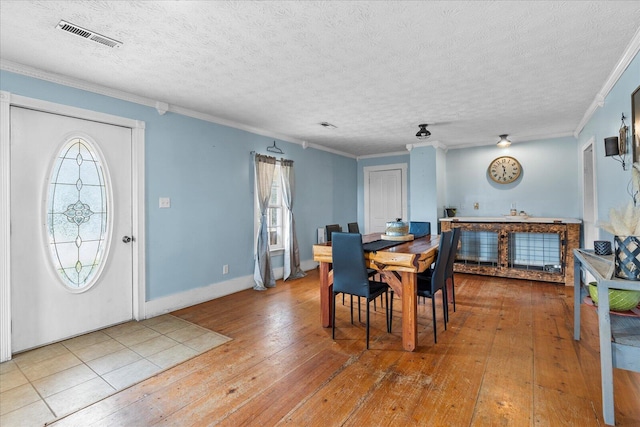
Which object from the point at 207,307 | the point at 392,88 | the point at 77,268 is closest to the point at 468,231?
the point at 392,88

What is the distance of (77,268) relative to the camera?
116 inches

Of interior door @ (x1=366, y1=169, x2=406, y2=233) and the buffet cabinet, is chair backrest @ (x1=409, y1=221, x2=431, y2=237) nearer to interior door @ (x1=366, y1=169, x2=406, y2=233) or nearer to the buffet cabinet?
the buffet cabinet

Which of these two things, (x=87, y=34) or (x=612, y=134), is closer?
(x=87, y=34)

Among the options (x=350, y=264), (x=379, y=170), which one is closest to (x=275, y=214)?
(x=350, y=264)

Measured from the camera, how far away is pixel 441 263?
2.86 metres

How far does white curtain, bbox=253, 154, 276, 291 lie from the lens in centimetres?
456

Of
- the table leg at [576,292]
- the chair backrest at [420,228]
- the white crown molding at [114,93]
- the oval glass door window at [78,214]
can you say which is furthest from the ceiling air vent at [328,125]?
the table leg at [576,292]

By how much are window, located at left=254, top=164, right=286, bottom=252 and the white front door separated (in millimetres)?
2545

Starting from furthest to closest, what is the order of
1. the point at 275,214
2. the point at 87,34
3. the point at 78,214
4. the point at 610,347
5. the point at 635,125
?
the point at 275,214
the point at 78,214
the point at 635,125
the point at 87,34
the point at 610,347

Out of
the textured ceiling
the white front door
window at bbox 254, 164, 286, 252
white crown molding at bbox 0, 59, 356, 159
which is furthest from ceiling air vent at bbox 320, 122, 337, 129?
the white front door

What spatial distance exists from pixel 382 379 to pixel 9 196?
327 cm

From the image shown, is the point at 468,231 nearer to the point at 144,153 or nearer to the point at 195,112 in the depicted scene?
the point at 195,112

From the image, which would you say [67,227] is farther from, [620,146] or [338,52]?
[620,146]

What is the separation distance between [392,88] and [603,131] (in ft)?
7.39
